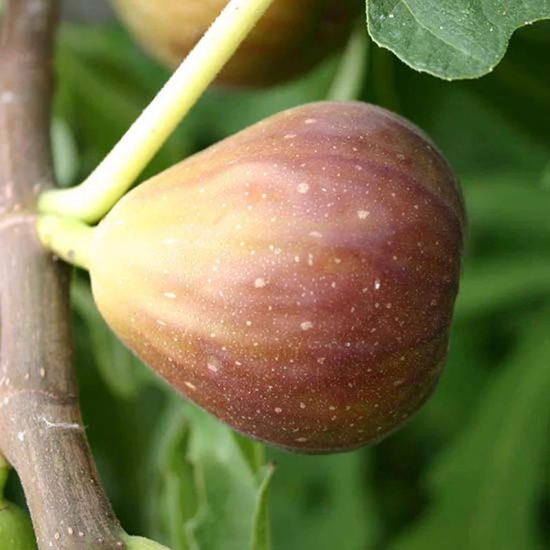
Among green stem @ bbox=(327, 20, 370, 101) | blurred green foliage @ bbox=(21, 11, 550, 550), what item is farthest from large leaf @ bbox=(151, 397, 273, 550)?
green stem @ bbox=(327, 20, 370, 101)

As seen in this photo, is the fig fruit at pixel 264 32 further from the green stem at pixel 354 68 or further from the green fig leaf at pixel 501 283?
the green fig leaf at pixel 501 283

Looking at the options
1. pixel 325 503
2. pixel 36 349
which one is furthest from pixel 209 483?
pixel 325 503

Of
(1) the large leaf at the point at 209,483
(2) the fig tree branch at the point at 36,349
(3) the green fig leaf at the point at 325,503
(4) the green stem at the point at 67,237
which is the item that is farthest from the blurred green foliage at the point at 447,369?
(4) the green stem at the point at 67,237

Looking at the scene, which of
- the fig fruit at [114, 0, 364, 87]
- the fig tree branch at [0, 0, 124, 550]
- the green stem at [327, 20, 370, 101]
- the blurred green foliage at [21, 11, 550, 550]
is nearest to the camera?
the fig tree branch at [0, 0, 124, 550]

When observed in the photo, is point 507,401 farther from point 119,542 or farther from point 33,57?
point 119,542

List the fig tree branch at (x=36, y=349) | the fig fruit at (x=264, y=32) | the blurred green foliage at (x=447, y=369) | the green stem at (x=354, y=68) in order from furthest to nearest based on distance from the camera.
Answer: the blurred green foliage at (x=447, y=369), the green stem at (x=354, y=68), the fig fruit at (x=264, y=32), the fig tree branch at (x=36, y=349)

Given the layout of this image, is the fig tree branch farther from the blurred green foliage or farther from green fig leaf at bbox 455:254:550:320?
green fig leaf at bbox 455:254:550:320

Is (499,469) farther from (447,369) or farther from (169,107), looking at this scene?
(169,107)
